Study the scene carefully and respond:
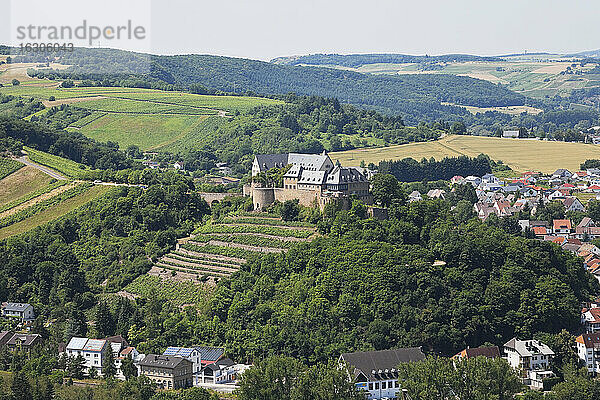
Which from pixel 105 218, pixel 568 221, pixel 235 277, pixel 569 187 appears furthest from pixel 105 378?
pixel 569 187

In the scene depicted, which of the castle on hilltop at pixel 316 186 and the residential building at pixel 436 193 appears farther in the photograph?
the residential building at pixel 436 193

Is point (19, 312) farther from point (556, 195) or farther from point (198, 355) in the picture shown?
point (556, 195)

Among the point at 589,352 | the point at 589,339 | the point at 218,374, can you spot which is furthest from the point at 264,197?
the point at 589,352

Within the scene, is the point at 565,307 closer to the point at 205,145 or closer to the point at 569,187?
the point at 569,187

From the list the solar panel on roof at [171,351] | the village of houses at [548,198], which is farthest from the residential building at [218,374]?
the village of houses at [548,198]

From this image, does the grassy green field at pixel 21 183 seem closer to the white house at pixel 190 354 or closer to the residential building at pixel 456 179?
the white house at pixel 190 354
